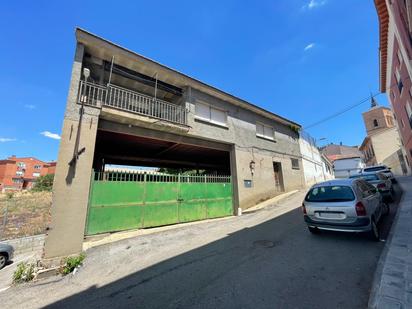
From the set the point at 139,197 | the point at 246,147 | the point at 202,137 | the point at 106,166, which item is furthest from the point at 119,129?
the point at 246,147

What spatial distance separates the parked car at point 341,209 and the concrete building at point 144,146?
5706 mm

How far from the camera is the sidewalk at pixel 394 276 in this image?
2.61 meters

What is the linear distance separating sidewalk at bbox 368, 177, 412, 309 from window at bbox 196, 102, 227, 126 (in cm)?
896

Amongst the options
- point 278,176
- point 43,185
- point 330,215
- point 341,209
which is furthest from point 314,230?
point 43,185

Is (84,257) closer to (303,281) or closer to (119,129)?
(119,129)

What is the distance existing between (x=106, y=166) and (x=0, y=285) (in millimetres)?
8207

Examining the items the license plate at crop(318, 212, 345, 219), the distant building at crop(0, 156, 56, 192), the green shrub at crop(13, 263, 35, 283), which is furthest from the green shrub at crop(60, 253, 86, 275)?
the distant building at crop(0, 156, 56, 192)

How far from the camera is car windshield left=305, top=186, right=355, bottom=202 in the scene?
5.33 meters

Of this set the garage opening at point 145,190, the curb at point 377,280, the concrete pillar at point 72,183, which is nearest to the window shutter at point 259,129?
the garage opening at point 145,190

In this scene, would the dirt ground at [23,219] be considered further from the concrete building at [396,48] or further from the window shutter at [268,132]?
the concrete building at [396,48]

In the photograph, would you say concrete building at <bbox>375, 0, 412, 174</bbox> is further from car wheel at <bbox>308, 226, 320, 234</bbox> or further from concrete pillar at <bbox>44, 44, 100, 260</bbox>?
concrete pillar at <bbox>44, 44, 100, 260</bbox>

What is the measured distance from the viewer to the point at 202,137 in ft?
34.8

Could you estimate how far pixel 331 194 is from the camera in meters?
5.67

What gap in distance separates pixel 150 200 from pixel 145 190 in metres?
0.50
